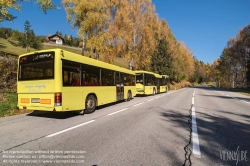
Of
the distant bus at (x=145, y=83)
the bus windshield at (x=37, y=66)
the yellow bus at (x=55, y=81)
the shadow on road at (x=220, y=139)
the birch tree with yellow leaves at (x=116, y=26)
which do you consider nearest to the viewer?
the shadow on road at (x=220, y=139)

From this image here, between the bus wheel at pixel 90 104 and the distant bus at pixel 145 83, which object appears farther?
the distant bus at pixel 145 83

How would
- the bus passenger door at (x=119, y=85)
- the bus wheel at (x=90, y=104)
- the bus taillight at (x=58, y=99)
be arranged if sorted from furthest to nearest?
the bus passenger door at (x=119, y=85)
the bus wheel at (x=90, y=104)
the bus taillight at (x=58, y=99)

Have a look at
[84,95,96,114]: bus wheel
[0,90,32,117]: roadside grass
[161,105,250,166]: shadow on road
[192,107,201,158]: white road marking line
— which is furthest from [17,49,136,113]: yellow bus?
[192,107,201,158]: white road marking line

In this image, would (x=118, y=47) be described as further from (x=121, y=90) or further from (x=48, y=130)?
(x=48, y=130)

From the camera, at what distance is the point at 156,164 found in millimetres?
3078

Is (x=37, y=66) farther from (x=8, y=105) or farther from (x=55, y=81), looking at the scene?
(x=8, y=105)

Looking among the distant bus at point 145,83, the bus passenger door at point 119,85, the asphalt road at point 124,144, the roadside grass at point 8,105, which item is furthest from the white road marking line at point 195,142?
the distant bus at point 145,83

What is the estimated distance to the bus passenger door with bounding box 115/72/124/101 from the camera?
11.9m

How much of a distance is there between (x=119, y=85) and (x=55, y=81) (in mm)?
6336

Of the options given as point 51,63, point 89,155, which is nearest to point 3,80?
point 51,63

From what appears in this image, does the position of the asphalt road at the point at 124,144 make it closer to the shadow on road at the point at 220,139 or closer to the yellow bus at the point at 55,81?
the shadow on road at the point at 220,139

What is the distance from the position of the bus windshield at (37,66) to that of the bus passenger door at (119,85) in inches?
227

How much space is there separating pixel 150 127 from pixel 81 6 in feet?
53.1

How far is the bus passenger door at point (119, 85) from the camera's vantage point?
11.9 m
